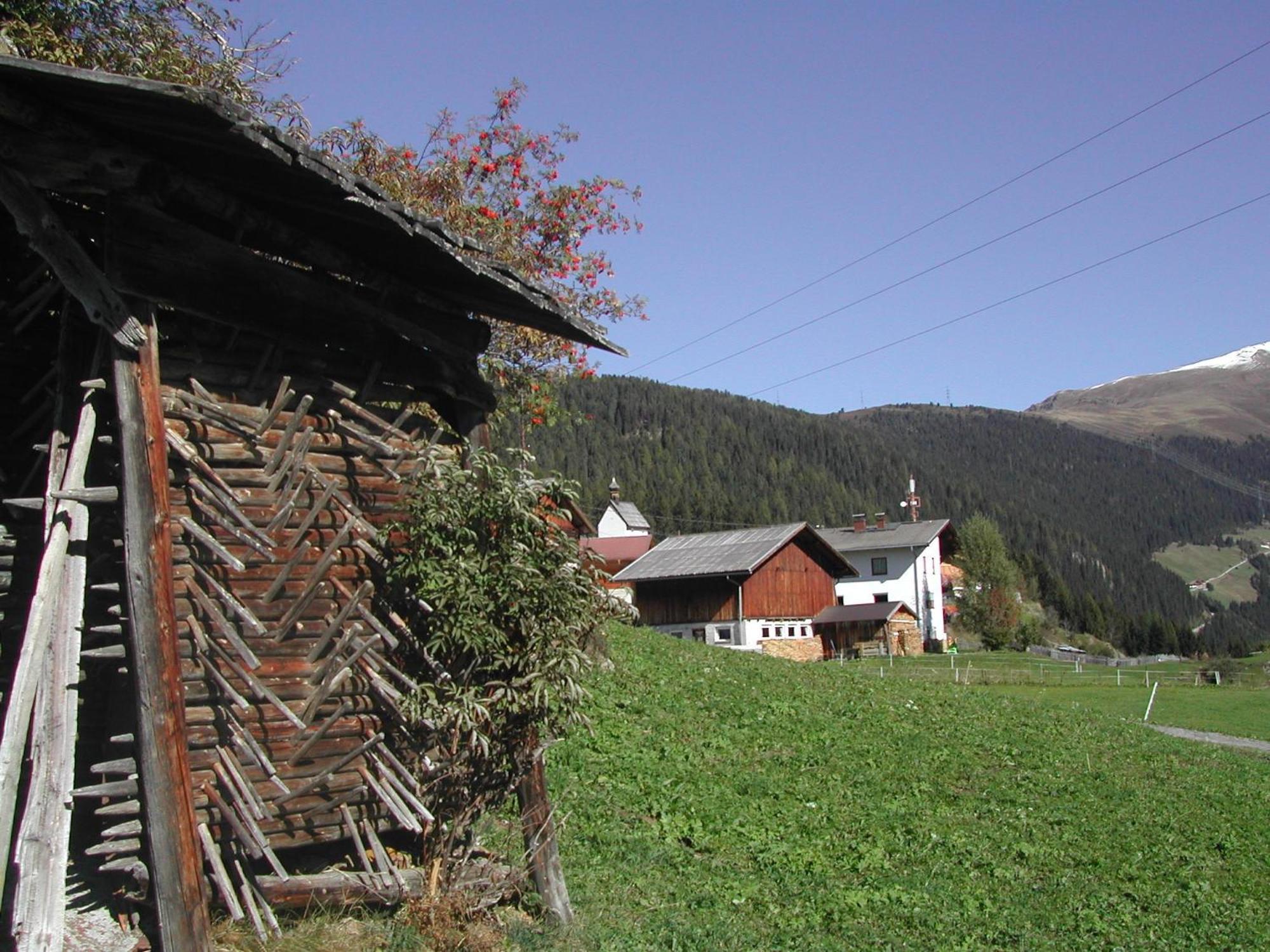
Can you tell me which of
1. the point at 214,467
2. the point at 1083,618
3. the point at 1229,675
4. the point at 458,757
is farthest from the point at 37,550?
the point at 1083,618

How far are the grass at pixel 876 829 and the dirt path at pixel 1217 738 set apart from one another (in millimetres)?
6323

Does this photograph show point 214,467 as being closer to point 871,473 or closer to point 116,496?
point 116,496

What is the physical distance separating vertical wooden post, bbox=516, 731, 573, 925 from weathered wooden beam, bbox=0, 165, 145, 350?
3.47m

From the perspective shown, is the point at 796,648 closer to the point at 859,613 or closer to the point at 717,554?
the point at 717,554

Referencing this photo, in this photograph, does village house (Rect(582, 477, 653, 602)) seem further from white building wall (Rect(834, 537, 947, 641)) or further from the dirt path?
the dirt path

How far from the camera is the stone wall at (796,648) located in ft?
185

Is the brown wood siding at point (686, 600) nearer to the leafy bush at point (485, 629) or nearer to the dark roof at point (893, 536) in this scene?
the dark roof at point (893, 536)

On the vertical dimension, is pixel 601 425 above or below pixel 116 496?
above

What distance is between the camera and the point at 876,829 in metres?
11.5

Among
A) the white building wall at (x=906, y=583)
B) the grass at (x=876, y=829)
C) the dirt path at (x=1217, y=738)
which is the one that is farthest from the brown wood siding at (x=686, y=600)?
the grass at (x=876, y=829)

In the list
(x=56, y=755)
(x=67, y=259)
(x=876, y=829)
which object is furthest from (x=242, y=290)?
(x=876, y=829)

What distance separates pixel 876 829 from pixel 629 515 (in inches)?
3286

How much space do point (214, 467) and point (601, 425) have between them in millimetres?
156110

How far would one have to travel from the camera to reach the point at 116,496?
581 cm
